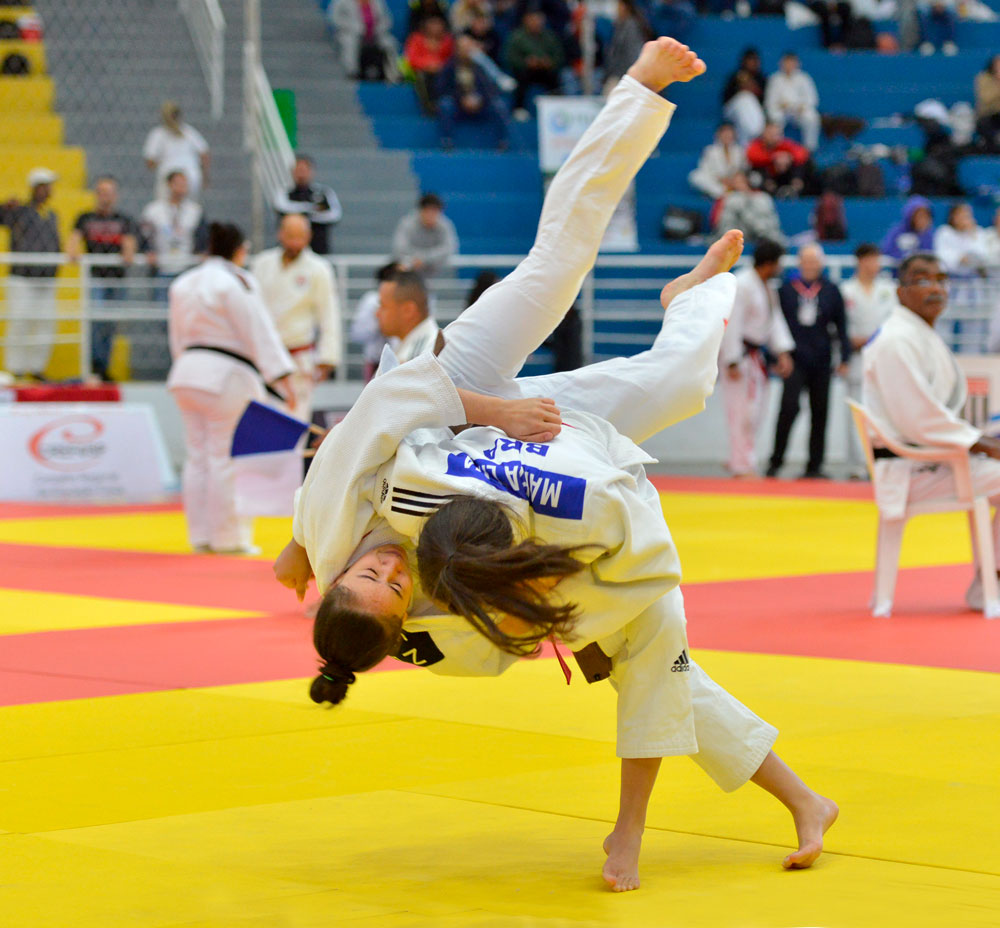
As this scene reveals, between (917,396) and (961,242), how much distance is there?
1079cm

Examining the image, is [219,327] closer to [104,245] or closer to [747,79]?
[104,245]

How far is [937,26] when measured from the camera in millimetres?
22953

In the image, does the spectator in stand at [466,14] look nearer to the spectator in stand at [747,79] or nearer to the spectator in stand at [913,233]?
the spectator in stand at [747,79]

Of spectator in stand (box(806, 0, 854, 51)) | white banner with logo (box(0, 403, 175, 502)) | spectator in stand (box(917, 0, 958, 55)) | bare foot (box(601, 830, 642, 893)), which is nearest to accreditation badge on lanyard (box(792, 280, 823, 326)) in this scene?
white banner with logo (box(0, 403, 175, 502))

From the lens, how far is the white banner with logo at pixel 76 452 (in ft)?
42.7

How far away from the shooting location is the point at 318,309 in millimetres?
11266

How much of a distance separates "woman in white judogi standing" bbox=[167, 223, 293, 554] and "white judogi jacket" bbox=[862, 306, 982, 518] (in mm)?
3471

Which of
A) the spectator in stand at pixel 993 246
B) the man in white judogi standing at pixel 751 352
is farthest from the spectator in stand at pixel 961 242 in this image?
the man in white judogi standing at pixel 751 352

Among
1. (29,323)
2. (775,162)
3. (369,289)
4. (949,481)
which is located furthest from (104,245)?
(949,481)

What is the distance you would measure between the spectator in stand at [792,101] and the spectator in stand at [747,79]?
0.15 metres

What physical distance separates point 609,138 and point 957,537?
24.2 ft

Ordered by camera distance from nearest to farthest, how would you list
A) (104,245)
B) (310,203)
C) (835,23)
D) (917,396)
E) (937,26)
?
(917,396) → (104,245) → (310,203) → (835,23) → (937,26)

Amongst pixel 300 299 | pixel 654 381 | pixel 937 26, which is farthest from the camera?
pixel 937 26

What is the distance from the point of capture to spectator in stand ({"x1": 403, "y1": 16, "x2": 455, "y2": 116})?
2003cm
